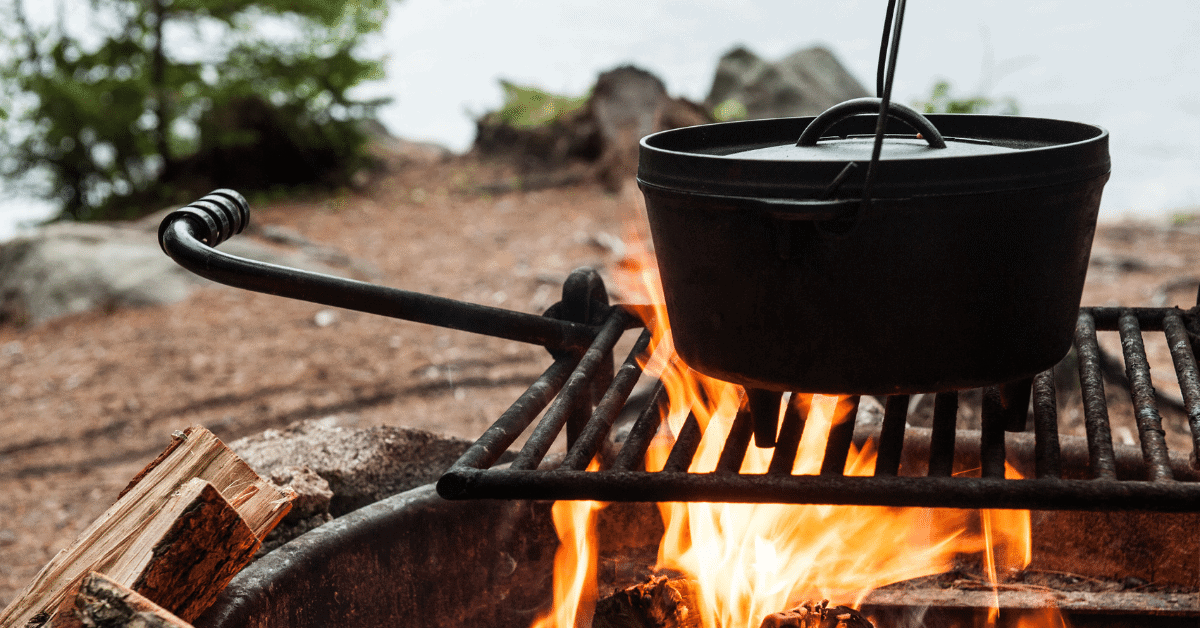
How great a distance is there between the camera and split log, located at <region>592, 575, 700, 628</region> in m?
1.42

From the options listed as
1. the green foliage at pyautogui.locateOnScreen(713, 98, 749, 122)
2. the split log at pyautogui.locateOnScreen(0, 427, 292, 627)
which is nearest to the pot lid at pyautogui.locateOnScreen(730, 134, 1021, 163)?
the split log at pyautogui.locateOnScreen(0, 427, 292, 627)

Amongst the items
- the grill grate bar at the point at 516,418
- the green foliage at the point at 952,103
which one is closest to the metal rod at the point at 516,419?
the grill grate bar at the point at 516,418

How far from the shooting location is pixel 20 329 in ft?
16.6

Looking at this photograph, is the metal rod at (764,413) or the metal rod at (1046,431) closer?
the metal rod at (1046,431)

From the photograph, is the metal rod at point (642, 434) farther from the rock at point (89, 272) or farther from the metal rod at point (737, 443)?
the rock at point (89, 272)

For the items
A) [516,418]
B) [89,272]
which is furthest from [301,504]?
[89,272]

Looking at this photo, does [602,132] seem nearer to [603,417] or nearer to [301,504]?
[301,504]

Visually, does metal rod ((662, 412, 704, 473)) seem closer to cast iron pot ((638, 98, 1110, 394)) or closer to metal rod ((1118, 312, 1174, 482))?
cast iron pot ((638, 98, 1110, 394))

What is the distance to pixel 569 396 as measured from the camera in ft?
4.76

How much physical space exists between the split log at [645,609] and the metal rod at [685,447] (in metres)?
0.24

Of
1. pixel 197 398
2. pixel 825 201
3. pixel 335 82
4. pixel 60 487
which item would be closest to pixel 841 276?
pixel 825 201

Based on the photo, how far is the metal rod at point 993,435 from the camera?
1.25 metres

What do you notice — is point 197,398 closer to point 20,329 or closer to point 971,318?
point 20,329

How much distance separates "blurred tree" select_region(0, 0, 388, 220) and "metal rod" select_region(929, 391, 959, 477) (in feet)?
21.4
